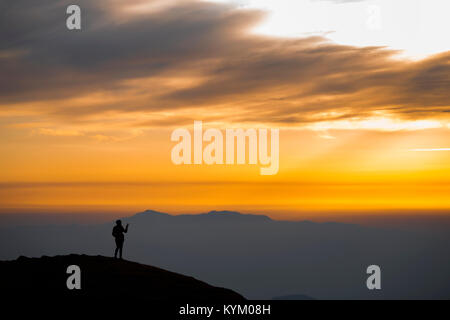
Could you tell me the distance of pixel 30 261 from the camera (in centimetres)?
3075

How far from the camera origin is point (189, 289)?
28.0 metres
